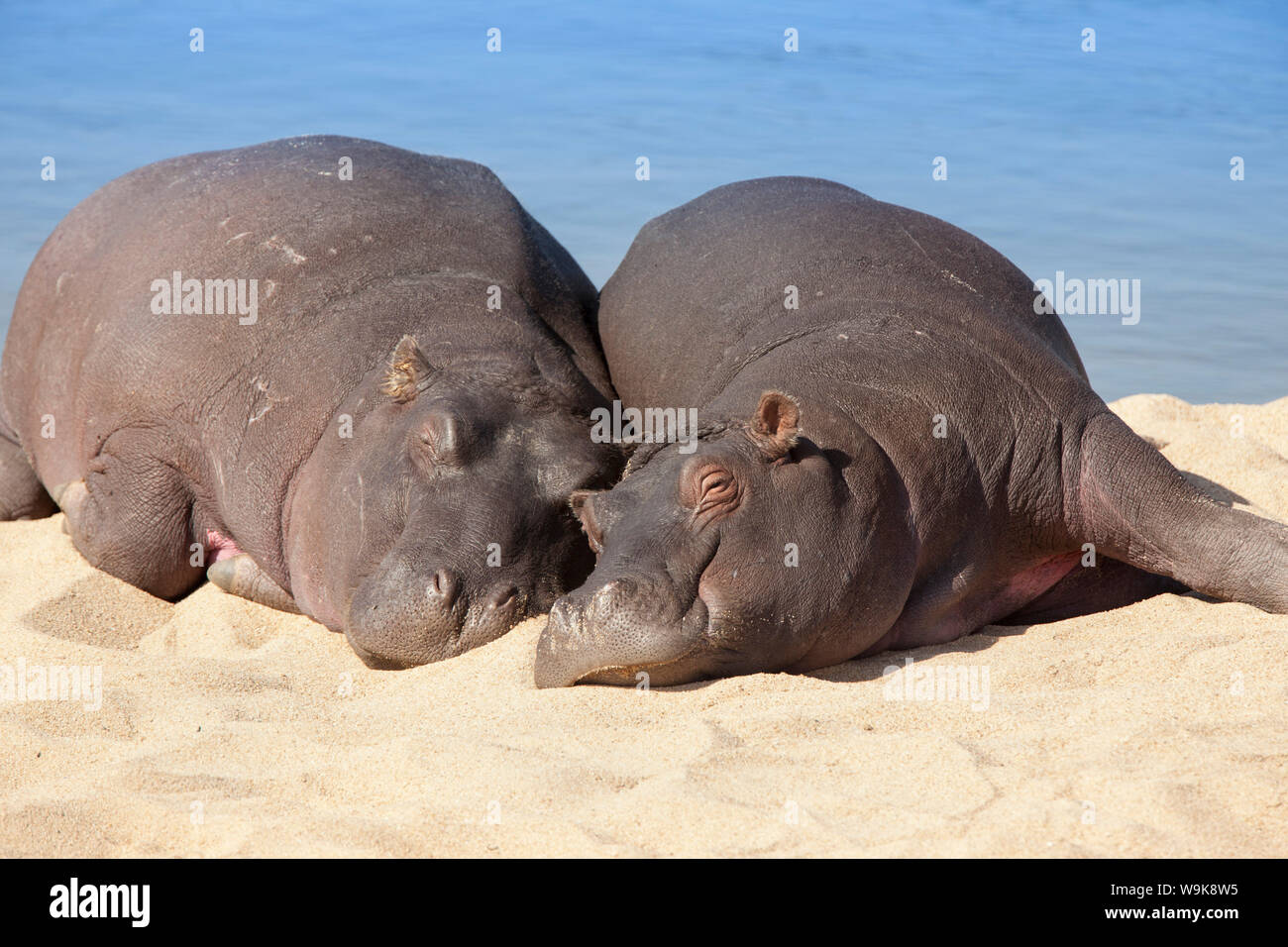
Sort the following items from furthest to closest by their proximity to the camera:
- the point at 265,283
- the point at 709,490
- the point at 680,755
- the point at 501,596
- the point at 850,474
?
the point at 265,283, the point at 501,596, the point at 850,474, the point at 709,490, the point at 680,755

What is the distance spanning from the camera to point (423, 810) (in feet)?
13.1

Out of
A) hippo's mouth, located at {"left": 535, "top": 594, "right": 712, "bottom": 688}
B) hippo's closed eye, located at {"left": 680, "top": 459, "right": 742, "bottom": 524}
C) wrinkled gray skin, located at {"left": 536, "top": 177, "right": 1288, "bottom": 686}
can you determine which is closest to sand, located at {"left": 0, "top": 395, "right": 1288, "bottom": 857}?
hippo's mouth, located at {"left": 535, "top": 594, "right": 712, "bottom": 688}

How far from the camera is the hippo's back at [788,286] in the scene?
6406 millimetres

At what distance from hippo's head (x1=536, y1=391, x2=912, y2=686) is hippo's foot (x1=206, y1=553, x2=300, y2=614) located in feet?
6.75

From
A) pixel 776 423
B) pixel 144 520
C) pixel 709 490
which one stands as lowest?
pixel 144 520

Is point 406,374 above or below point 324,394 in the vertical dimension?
above

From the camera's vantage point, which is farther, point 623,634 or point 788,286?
point 788,286

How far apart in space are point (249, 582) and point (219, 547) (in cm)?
40

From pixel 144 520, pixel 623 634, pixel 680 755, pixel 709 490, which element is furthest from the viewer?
pixel 144 520

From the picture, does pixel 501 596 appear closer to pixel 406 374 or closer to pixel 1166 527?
pixel 406 374

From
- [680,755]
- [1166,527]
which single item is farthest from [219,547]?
[1166,527]

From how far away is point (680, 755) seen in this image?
432cm

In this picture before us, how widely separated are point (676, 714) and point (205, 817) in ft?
4.54
